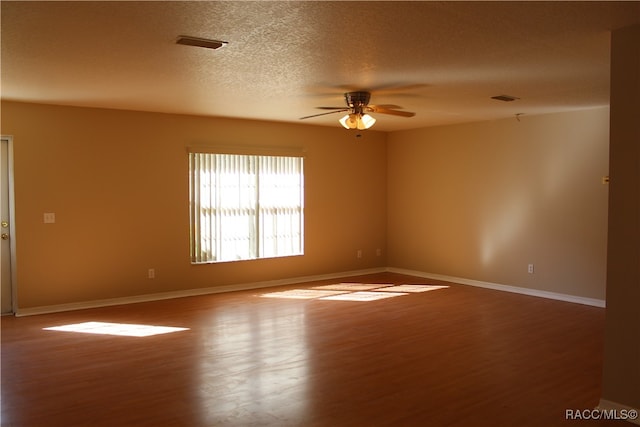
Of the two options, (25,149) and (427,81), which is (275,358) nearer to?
(427,81)

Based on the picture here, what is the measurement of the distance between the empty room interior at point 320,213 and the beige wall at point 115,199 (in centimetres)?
3

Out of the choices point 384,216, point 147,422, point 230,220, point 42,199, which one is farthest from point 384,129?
point 147,422

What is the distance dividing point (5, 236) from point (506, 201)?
6.10 m

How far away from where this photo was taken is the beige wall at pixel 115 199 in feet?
19.9

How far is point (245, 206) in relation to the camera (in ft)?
24.8

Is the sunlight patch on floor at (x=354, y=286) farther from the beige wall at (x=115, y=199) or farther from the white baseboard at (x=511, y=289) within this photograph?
the white baseboard at (x=511, y=289)

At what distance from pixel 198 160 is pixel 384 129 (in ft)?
10.1

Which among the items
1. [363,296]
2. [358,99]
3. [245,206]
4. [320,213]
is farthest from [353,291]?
[358,99]

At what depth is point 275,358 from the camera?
4.49 metres

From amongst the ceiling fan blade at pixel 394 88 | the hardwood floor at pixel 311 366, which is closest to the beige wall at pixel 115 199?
the hardwood floor at pixel 311 366

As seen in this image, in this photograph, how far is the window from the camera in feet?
23.7

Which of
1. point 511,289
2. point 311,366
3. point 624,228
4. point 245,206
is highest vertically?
point 245,206

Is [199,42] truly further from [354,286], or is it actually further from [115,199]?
[354,286]

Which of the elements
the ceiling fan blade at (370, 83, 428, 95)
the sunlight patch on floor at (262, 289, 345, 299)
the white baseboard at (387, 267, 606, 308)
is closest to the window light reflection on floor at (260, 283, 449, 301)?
the sunlight patch on floor at (262, 289, 345, 299)
